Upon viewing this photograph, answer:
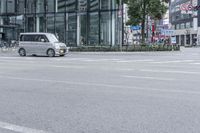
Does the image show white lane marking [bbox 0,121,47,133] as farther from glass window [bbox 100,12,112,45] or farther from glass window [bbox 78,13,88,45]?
glass window [bbox 78,13,88,45]

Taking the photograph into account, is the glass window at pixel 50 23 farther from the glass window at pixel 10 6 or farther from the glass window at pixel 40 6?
the glass window at pixel 10 6

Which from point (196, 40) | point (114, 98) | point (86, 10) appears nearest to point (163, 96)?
point (114, 98)

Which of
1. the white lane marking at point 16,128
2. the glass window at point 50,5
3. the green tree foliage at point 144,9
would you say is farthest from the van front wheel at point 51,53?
the white lane marking at point 16,128

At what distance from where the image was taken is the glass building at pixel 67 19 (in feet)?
162

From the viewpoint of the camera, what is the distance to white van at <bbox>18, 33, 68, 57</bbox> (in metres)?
34.1

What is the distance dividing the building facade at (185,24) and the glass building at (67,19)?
2555 inches

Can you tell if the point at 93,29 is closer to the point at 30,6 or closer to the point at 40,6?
the point at 40,6

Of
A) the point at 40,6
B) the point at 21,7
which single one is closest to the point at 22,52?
the point at 40,6

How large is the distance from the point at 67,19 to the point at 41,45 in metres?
17.4

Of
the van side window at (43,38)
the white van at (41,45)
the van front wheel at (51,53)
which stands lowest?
the van front wheel at (51,53)

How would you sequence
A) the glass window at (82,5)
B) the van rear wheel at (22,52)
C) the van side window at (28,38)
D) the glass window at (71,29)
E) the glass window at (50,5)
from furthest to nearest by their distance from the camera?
A: the glass window at (50,5) < the glass window at (71,29) < the glass window at (82,5) < the van rear wheel at (22,52) < the van side window at (28,38)

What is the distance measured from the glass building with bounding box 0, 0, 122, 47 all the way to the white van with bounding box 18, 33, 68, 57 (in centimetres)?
1462

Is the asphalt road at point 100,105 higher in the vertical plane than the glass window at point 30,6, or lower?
lower

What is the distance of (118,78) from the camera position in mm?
15219
